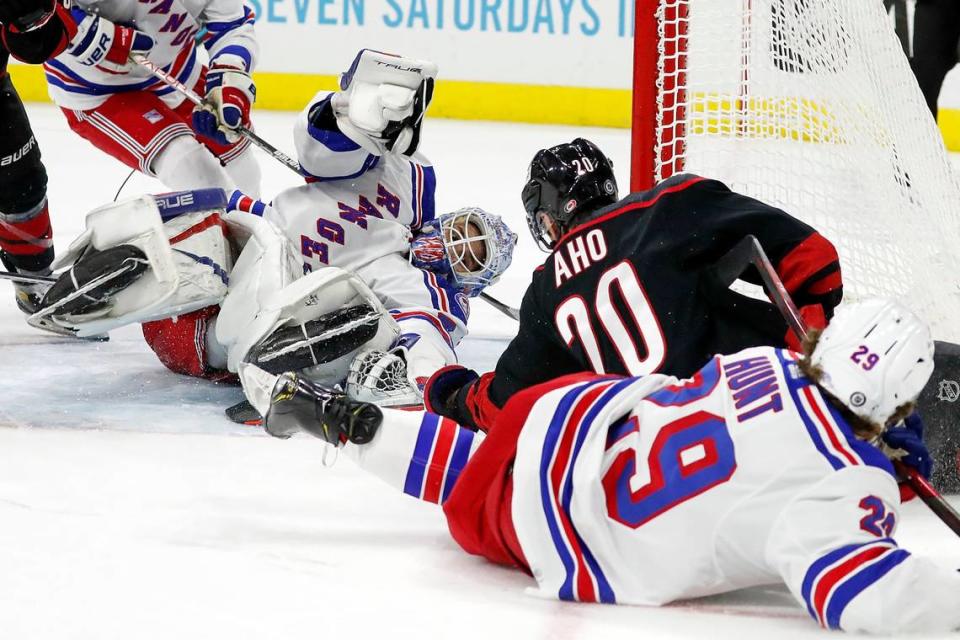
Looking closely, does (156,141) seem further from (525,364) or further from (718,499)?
(718,499)

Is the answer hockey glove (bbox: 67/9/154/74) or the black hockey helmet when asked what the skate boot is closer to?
the black hockey helmet

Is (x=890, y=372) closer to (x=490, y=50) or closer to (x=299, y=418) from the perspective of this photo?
(x=299, y=418)

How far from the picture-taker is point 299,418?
196cm

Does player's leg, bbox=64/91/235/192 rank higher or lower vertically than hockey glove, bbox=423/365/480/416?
higher

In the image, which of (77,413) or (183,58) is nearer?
(77,413)

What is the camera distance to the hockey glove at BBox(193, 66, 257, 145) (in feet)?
11.0

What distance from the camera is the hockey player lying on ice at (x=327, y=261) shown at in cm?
262

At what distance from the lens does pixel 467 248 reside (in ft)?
9.79

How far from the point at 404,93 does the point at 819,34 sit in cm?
86


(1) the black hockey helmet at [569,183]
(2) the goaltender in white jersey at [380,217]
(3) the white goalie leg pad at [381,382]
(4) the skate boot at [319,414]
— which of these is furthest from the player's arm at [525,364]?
(2) the goaltender in white jersey at [380,217]

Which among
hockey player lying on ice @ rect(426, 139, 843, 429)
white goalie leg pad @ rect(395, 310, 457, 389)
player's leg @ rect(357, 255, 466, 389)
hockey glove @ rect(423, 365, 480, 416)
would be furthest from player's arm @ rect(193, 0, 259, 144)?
hockey player lying on ice @ rect(426, 139, 843, 429)

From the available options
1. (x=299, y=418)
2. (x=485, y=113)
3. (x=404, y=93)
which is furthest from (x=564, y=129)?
(x=299, y=418)

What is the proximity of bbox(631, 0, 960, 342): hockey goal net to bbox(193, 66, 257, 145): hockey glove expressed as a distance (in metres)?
1.10

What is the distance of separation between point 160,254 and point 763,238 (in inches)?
46.6
